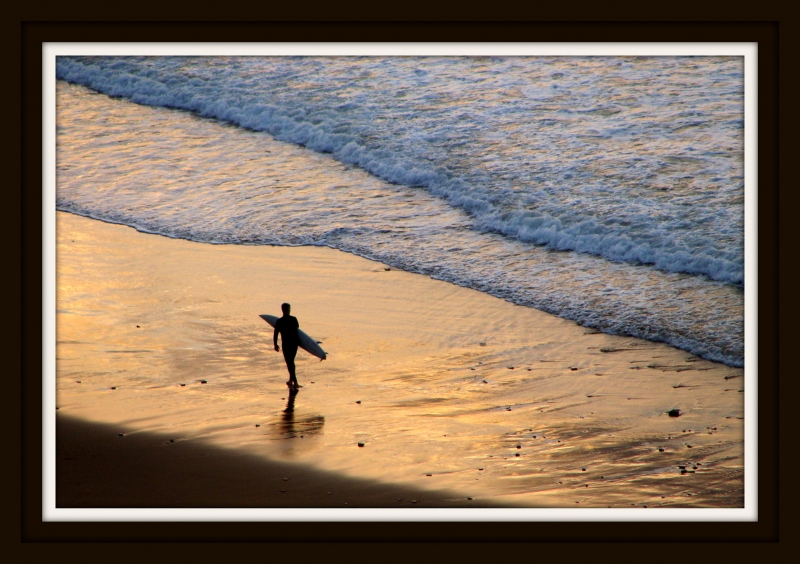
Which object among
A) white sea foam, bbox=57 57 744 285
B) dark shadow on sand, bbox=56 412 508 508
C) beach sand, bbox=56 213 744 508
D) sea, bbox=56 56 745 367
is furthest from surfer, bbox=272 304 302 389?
white sea foam, bbox=57 57 744 285

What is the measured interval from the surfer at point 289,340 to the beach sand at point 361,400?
18 centimetres

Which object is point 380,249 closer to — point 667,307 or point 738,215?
point 667,307

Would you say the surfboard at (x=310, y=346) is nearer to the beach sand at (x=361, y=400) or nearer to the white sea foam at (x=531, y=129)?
the beach sand at (x=361, y=400)

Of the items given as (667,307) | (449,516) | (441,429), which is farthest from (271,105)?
(449,516)

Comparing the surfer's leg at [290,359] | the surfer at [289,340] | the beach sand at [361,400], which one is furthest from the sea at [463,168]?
the surfer's leg at [290,359]

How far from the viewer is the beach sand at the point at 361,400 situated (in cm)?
638

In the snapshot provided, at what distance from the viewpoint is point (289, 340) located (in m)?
8.13

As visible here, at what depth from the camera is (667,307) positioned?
9.95 metres

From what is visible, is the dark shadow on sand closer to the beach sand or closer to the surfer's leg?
the beach sand

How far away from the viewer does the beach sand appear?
20.9ft

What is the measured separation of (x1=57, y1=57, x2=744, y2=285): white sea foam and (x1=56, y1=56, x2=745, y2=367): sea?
0.04 metres

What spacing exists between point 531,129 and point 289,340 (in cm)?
862

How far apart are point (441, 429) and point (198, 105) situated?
12.6 metres

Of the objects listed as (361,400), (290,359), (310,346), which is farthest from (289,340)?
(361,400)
